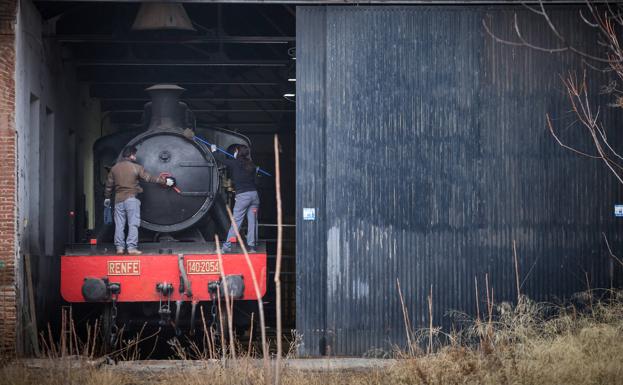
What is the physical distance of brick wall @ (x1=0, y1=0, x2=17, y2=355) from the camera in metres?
10.7

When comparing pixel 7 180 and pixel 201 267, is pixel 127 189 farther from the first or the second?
pixel 7 180

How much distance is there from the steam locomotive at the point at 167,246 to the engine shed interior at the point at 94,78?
59 centimetres

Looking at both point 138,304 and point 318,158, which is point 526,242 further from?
point 138,304

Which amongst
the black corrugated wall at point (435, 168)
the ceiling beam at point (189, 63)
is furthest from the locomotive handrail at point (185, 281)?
the ceiling beam at point (189, 63)

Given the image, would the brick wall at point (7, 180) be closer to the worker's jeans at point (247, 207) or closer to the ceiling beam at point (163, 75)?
the worker's jeans at point (247, 207)

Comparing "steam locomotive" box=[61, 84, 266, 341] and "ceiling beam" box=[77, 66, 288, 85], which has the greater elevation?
"ceiling beam" box=[77, 66, 288, 85]

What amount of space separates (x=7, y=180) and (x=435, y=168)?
5.01 metres

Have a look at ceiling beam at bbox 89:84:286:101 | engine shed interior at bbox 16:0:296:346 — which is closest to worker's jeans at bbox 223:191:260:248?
engine shed interior at bbox 16:0:296:346

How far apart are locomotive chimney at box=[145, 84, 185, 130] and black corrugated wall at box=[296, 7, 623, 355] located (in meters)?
2.26

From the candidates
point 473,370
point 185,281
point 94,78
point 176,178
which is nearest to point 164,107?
point 176,178

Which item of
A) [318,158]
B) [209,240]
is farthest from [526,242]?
[209,240]

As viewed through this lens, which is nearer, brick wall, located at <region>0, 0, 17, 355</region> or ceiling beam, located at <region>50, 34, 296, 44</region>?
brick wall, located at <region>0, 0, 17, 355</region>

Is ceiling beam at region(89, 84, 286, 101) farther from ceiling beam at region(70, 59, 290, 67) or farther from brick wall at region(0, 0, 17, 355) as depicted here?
brick wall at region(0, 0, 17, 355)

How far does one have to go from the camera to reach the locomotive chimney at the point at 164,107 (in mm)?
12844
